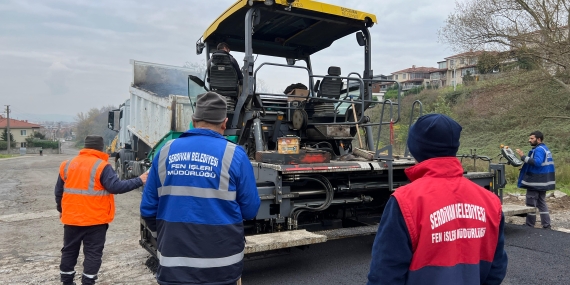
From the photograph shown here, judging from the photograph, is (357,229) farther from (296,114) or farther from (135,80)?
(135,80)

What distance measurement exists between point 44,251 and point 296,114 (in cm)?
346

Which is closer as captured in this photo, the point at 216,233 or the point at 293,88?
the point at 216,233

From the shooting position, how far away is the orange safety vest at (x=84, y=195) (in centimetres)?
359

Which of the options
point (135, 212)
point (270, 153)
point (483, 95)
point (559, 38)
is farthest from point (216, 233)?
point (483, 95)

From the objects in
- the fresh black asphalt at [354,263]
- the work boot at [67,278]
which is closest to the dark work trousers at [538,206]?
the fresh black asphalt at [354,263]

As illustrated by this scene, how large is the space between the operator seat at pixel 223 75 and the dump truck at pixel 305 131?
0.01 m

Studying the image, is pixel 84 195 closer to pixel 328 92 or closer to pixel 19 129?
pixel 328 92

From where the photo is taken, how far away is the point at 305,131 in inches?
209

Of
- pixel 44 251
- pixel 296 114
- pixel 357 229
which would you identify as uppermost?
pixel 296 114

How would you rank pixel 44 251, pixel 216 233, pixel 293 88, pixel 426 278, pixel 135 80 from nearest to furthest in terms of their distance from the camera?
pixel 426 278, pixel 216 233, pixel 44 251, pixel 293 88, pixel 135 80

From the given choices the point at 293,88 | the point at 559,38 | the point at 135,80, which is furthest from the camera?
the point at 559,38

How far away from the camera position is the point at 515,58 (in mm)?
13680

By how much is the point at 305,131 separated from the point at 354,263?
170 cm

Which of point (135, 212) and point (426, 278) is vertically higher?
point (426, 278)
